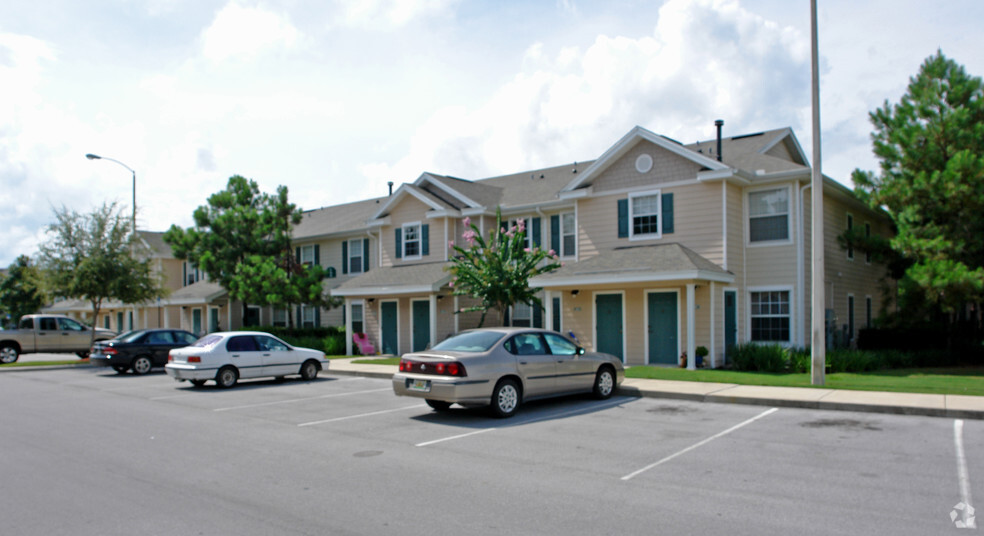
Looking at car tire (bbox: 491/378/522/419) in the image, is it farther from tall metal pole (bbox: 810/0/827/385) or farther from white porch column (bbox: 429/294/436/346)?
white porch column (bbox: 429/294/436/346)

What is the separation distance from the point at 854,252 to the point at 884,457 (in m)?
18.0

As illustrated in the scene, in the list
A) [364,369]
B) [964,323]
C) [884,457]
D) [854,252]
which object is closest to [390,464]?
[884,457]

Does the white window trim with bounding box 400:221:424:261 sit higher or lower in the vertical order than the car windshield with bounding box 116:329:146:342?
higher

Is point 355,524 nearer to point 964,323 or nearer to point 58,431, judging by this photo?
point 58,431

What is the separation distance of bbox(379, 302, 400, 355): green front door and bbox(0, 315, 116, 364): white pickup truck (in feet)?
38.9

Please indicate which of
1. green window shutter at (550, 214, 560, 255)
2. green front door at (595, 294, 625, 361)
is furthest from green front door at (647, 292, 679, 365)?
green window shutter at (550, 214, 560, 255)

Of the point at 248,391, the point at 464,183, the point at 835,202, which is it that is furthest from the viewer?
the point at 464,183

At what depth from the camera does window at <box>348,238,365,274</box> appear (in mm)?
31969

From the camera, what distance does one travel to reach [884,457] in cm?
828

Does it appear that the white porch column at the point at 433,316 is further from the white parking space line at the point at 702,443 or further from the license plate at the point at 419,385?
→ the white parking space line at the point at 702,443

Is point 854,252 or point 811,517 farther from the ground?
point 854,252

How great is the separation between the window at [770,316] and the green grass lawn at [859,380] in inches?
93.0

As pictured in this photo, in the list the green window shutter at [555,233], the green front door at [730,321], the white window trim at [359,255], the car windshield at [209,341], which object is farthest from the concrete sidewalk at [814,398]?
the white window trim at [359,255]

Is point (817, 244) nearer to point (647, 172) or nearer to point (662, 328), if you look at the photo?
point (662, 328)
